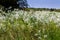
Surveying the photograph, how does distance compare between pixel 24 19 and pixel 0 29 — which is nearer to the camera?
pixel 0 29

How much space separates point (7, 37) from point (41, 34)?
976 millimetres

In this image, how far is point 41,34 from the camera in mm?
6797

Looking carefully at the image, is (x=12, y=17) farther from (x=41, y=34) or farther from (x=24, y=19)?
(x=41, y=34)

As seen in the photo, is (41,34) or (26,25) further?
(26,25)

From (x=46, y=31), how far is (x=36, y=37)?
1.06ft

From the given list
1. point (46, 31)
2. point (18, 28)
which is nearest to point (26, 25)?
point (18, 28)

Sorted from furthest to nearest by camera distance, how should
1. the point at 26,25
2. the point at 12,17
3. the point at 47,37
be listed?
the point at 12,17
the point at 26,25
the point at 47,37

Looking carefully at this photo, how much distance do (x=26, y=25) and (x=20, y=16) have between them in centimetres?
147

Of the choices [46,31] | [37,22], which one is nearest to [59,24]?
[37,22]

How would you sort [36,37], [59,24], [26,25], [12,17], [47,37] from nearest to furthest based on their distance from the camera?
1. [47,37]
2. [36,37]
3. [26,25]
4. [59,24]
5. [12,17]

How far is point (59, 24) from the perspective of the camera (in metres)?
8.54

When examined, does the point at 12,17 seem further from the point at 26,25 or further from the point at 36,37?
the point at 36,37

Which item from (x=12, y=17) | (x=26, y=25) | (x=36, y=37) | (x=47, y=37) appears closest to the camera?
(x=47, y=37)

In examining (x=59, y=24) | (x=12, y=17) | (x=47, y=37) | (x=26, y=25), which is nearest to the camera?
(x=47, y=37)
